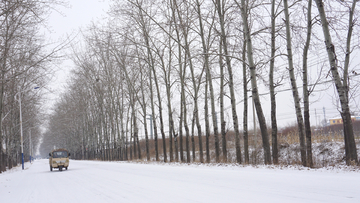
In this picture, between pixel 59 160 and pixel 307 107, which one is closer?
pixel 307 107

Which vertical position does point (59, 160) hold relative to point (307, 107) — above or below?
below

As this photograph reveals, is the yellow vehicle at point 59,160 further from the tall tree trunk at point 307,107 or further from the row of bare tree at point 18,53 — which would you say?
the tall tree trunk at point 307,107

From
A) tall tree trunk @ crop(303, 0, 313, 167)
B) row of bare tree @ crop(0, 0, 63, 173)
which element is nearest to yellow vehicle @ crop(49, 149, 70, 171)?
row of bare tree @ crop(0, 0, 63, 173)

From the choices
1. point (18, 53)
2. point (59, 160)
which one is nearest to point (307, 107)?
point (18, 53)

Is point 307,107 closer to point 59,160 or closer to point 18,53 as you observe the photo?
point 18,53

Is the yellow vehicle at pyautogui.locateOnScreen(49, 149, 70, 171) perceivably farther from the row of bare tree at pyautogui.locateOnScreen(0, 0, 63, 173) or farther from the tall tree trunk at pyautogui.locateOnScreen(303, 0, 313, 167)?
the tall tree trunk at pyautogui.locateOnScreen(303, 0, 313, 167)

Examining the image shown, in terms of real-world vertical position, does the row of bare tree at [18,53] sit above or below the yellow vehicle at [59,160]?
above

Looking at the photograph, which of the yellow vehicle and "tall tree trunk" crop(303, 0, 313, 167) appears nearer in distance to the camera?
"tall tree trunk" crop(303, 0, 313, 167)

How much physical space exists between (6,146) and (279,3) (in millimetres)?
39052

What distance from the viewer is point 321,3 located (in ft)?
46.9

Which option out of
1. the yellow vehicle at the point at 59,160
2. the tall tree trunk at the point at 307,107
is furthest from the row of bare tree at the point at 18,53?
the tall tree trunk at the point at 307,107

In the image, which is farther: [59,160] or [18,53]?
[59,160]

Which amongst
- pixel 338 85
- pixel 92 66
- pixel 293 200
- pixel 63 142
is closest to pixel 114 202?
pixel 293 200

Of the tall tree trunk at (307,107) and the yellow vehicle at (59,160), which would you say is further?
the yellow vehicle at (59,160)
